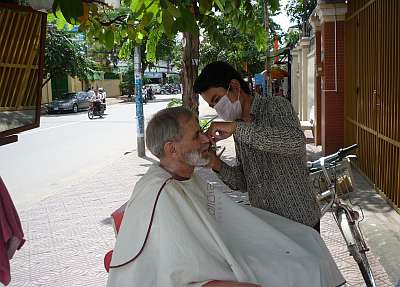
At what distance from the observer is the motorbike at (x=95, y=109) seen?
2636 cm

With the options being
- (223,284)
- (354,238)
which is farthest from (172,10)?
(354,238)

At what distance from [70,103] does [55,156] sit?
18738mm

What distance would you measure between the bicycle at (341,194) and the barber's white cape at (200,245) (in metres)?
1.19

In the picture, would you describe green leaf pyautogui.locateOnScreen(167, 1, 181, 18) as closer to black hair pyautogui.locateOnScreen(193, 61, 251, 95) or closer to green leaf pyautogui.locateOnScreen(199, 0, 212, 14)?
black hair pyautogui.locateOnScreen(193, 61, 251, 95)

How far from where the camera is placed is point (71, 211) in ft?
24.9

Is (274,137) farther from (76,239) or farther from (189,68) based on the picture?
(76,239)

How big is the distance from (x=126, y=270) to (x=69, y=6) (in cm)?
104

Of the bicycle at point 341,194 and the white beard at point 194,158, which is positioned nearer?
the white beard at point 194,158

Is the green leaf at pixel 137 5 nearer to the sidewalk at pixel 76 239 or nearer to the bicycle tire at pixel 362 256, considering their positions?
the sidewalk at pixel 76 239

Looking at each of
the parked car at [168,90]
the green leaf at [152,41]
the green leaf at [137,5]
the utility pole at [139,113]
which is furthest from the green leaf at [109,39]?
the parked car at [168,90]

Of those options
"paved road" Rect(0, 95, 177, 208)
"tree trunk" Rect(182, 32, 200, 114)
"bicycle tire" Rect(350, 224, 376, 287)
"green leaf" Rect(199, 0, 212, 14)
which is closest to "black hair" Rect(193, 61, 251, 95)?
"green leaf" Rect(199, 0, 212, 14)

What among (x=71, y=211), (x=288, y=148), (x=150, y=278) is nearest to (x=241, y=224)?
(x=288, y=148)

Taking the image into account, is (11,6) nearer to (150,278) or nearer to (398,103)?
(150,278)

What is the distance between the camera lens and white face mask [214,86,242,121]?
9.14 ft
